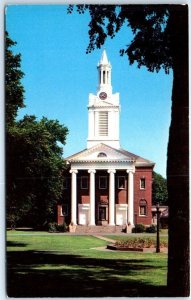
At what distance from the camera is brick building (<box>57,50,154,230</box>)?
27.4ft

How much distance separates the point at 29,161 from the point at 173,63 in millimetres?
1850

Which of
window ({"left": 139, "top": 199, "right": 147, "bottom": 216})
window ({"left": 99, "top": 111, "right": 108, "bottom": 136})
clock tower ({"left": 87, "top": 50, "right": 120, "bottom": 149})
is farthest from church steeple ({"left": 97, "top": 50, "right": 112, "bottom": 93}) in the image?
window ({"left": 139, "top": 199, "right": 147, "bottom": 216})

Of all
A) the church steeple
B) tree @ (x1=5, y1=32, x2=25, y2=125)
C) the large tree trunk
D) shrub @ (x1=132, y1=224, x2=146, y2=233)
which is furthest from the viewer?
shrub @ (x1=132, y1=224, x2=146, y2=233)

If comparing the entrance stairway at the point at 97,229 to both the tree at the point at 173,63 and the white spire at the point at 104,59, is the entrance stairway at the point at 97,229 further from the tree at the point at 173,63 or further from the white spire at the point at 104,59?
the white spire at the point at 104,59

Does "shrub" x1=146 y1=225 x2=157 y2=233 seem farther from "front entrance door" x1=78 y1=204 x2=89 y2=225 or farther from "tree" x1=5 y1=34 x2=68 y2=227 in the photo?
"tree" x1=5 y1=34 x2=68 y2=227

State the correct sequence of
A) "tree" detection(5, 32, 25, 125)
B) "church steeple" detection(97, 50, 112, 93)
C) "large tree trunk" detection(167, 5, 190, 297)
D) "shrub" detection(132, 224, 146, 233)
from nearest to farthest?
"large tree trunk" detection(167, 5, 190, 297)
"tree" detection(5, 32, 25, 125)
"church steeple" detection(97, 50, 112, 93)
"shrub" detection(132, 224, 146, 233)

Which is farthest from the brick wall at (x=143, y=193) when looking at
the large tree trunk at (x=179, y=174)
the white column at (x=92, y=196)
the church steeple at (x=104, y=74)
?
the church steeple at (x=104, y=74)

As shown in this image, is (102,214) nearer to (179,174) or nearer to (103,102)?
(179,174)

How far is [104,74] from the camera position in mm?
8297

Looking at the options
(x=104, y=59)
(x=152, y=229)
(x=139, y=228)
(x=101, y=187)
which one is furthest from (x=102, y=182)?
(x=104, y=59)

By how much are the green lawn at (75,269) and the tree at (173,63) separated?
267mm

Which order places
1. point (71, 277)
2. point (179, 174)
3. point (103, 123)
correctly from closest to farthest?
point (179, 174), point (71, 277), point (103, 123)

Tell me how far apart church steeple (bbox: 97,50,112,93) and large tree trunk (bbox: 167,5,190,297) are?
701mm

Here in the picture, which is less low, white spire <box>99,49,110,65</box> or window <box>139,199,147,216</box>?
white spire <box>99,49,110,65</box>
